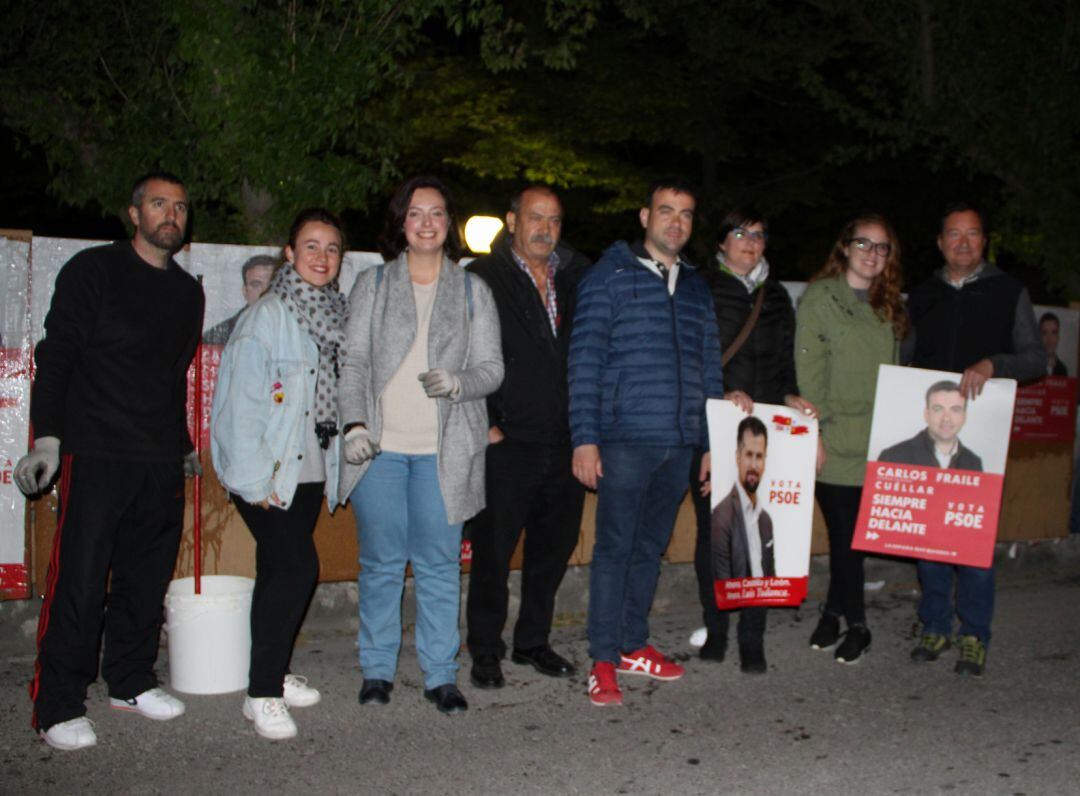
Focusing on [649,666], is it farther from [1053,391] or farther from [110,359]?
[1053,391]

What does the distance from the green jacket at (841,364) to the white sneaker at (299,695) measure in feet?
9.17

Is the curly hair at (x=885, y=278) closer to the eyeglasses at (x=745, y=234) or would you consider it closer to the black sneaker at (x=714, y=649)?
the eyeglasses at (x=745, y=234)

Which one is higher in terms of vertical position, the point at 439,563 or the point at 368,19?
the point at 368,19

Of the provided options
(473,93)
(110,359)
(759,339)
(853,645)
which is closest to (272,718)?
(110,359)

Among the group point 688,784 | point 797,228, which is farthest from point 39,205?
point 688,784

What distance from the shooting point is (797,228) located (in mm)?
26547

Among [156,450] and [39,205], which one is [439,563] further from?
[39,205]

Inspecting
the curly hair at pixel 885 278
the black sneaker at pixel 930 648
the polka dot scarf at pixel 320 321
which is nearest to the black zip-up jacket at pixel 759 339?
the curly hair at pixel 885 278

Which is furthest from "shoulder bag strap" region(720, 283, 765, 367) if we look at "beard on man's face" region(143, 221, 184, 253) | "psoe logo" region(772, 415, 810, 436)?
"beard on man's face" region(143, 221, 184, 253)

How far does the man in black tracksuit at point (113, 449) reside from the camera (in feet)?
15.5

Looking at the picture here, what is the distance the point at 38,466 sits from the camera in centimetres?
448

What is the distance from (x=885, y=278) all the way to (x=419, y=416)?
259cm

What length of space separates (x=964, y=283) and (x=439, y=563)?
3151 millimetres

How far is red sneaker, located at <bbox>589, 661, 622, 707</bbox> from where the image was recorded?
5426mm
